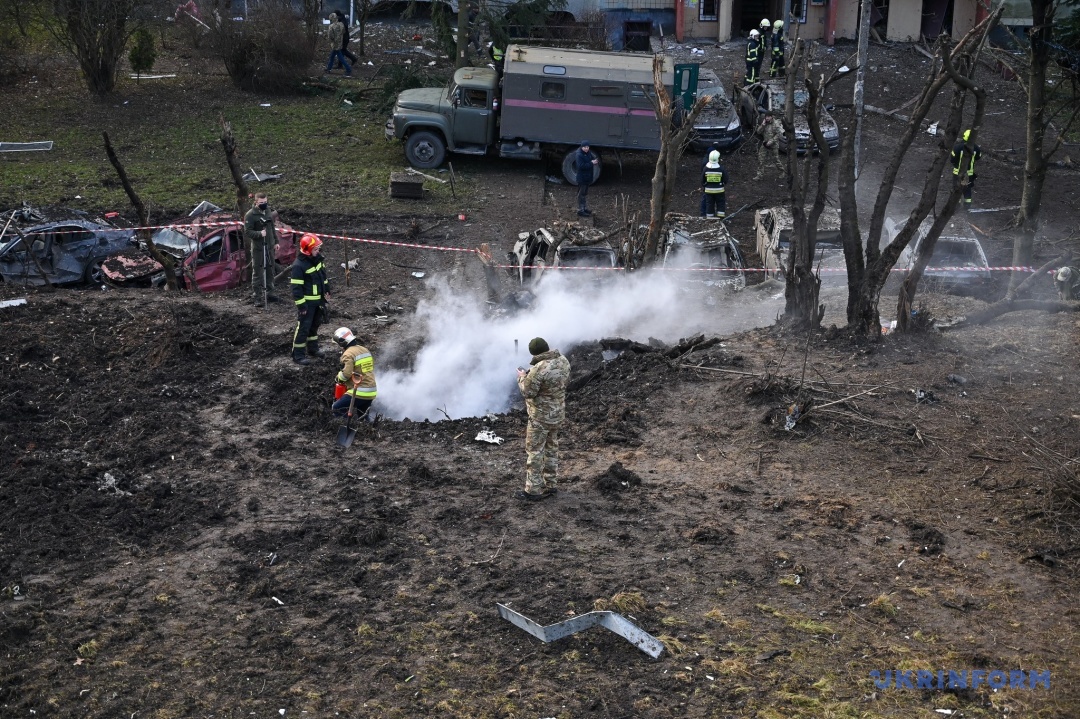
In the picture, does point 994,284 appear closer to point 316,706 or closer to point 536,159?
point 536,159

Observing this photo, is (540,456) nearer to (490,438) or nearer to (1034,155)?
(490,438)

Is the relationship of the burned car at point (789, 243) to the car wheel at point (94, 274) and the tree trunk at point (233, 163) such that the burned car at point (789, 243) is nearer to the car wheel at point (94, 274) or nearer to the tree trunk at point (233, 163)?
the tree trunk at point (233, 163)

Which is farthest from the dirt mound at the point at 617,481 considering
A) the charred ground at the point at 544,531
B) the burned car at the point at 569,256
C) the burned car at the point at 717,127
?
the burned car at the point at 717,127

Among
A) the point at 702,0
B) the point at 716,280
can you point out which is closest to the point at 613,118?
the point at 716,280

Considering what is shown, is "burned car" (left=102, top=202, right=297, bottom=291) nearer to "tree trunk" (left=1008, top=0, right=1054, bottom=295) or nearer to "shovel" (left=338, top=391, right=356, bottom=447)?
"shovel" (left=338, top=391, right=356, bottom=447)

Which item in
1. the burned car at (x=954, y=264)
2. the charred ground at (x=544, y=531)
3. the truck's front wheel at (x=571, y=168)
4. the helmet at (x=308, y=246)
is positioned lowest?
the charred ground at (x=544, y=531)

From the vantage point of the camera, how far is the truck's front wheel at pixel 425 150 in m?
22.4

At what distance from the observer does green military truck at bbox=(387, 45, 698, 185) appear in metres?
21.8

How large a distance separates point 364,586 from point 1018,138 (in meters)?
22.0

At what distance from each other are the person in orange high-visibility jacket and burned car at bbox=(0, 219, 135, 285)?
6.94 m

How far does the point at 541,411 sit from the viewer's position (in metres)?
9.72

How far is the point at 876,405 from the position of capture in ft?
37.0

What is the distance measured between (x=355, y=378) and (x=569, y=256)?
5419 mm

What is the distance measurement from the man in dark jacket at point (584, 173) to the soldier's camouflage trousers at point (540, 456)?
36.6 feet
